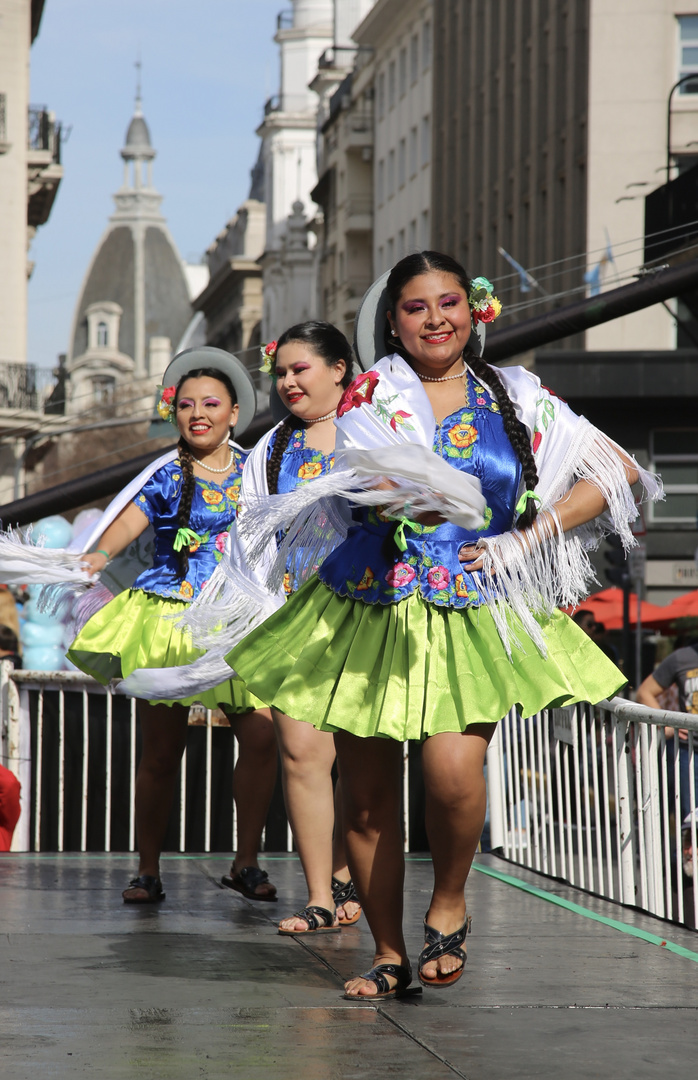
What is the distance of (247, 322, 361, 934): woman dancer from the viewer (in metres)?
5.68

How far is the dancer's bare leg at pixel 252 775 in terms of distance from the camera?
642 centimetres

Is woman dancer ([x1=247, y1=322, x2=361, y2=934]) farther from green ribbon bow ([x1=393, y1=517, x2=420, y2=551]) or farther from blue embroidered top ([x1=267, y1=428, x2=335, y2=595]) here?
green ribbon bow ([x1=393, y1=517, x2=420, y2=551])

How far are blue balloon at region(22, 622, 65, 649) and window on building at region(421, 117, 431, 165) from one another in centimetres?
3713

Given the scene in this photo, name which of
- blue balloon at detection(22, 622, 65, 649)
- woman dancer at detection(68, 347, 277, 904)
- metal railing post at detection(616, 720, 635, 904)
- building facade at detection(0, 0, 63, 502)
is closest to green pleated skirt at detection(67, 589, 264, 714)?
woman dancer at detection(68, 347, 277, 904)

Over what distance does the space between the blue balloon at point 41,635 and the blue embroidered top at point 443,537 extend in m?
13.5

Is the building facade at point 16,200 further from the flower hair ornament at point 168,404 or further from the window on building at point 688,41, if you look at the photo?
the flower hair ornament at point 168,404

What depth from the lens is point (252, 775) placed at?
645 centimetres

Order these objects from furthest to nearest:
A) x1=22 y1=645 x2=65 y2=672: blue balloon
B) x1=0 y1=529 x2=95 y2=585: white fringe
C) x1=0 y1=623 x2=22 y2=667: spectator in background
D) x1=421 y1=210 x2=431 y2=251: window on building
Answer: x1=421 y1=210 x2=431 y2=251: window on building → x1=22 y1=645 x2=65 y2=672: blue balloon → x1=0 y1=623 x2=22 y2=667: spectator in background → x1=0 y1=529 x2=95 y2=585: white fringe

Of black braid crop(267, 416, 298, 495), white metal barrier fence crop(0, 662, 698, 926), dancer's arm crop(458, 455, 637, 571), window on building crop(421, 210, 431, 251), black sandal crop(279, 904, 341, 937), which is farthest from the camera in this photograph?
window on building crop(421, 210, 431, 251)

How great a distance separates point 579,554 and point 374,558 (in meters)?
0.60

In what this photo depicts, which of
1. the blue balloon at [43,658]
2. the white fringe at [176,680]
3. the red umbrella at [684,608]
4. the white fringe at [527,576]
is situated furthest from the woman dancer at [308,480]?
the blue balloon at [43,658]

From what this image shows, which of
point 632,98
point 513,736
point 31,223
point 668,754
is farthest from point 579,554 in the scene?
point 31,223

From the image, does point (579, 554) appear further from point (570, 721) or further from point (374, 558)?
point (570, 721)

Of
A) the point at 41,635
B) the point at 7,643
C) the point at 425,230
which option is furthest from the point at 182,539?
the point at 425,230
